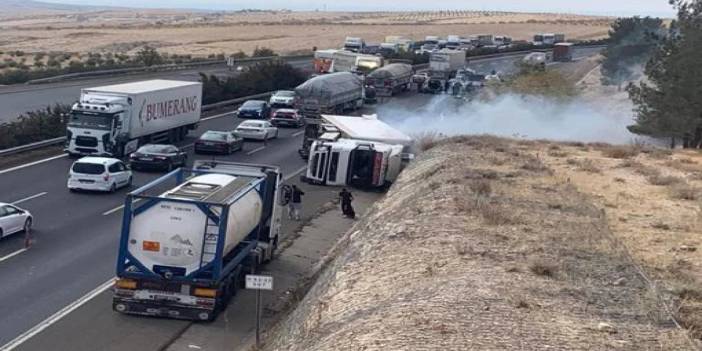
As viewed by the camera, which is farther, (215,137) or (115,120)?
(215,137)

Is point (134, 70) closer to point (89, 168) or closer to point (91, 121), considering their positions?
point (91, 121)

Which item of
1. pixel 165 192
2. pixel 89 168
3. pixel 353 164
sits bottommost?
pixel 353 164

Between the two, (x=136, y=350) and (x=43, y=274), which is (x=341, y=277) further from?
(x=43, y=274)

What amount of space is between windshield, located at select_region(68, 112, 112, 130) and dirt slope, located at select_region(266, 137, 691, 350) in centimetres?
1826

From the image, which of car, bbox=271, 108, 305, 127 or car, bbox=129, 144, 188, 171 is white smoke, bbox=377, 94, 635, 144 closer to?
car, bbox=271, 108, 305, 127

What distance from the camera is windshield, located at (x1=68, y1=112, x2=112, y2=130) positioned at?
132 ft

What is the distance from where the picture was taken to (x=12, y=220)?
88.9 feet

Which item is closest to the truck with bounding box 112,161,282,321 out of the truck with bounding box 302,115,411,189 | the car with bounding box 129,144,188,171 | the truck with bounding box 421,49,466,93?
the truck with bounding box 302,115,411,189

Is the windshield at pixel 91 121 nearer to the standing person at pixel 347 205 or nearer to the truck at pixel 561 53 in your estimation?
the standing person at pixel 347 205

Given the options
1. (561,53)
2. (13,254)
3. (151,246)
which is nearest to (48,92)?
(13,254)

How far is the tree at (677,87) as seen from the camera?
139ft

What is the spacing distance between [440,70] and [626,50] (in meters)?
16.5

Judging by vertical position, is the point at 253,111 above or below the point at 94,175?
below

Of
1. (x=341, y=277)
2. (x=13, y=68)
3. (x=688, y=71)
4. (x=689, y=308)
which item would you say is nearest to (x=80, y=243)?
(x=341, y=277)
